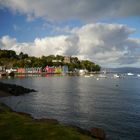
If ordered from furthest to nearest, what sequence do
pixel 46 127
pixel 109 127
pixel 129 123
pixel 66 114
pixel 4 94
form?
pixel 4 94 → pixel 66 114 → pixel 129 123 → pixel 109 127 → pixel 46 127

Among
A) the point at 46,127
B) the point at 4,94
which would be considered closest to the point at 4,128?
the point at 46,127

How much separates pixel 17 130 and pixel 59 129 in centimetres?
384

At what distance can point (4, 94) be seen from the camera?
7531 centimetres

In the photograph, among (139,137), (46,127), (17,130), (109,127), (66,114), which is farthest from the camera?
(66,114)

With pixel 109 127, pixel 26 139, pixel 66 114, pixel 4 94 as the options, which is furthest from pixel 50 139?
pixel 4 94

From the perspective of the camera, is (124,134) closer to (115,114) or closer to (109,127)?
(109,127)

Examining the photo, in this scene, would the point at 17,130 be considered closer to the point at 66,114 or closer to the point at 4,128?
the point at 4,128

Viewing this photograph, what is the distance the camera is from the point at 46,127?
2317 centimetres

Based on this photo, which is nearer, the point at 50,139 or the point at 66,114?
the point at 50,139

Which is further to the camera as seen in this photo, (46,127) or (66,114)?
(66,114)

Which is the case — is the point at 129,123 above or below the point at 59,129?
below

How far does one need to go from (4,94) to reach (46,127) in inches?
2175

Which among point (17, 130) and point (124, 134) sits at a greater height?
point (17, 130)

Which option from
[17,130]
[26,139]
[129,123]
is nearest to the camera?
[26,139]
